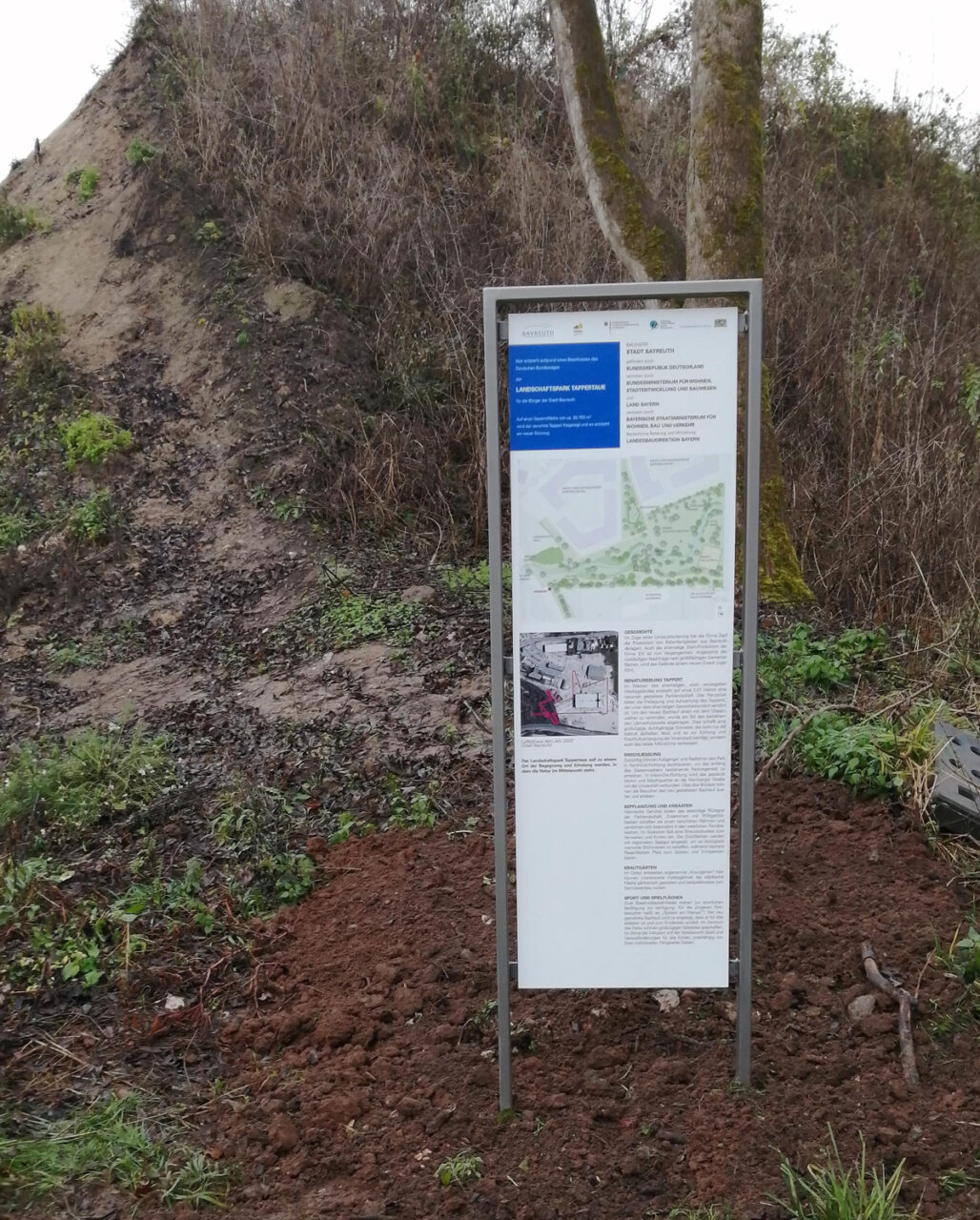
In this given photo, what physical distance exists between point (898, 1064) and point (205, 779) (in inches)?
138

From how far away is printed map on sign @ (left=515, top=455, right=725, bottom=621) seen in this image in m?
2.52

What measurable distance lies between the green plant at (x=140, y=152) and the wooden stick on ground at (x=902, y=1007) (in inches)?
440

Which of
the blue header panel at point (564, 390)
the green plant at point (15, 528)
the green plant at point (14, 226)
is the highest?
the green plant at point (14, 226)

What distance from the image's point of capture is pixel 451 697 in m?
5.46

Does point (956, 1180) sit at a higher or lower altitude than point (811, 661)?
lower

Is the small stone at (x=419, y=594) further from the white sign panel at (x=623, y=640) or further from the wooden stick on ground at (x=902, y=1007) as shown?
the white sign panel at (x=623, y=640)

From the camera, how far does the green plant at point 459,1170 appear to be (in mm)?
2633

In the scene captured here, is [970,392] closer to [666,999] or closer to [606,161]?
[606,161]

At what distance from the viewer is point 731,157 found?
6105 mm

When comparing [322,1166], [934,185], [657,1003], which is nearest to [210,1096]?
[322,1166]

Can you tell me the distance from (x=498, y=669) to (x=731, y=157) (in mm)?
4765

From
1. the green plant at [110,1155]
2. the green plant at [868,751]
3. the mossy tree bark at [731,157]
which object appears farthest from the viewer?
the mossy tree bark at [731,157]

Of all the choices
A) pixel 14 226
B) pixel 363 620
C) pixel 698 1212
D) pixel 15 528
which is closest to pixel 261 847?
pixel 363 620

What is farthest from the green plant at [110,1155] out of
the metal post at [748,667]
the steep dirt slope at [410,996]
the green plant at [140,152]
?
the green plant at [140,152]
